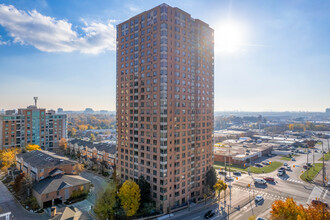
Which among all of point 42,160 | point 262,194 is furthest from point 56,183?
point 262,194

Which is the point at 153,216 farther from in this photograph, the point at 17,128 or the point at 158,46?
the point at 17,128

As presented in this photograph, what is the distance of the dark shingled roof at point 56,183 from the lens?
218 feet

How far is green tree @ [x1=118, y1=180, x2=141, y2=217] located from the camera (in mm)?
55312

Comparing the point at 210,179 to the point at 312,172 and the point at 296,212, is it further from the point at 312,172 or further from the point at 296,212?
the point at 312,172

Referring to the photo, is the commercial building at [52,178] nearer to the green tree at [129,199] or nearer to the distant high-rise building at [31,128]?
the green tree at [129,199]

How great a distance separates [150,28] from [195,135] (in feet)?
130

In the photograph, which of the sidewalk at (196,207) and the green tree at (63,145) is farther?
the green tree at (63,145)

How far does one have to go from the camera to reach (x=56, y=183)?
69.9 metres

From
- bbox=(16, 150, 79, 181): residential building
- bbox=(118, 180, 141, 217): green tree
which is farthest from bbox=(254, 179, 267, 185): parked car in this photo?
bbox=(16, 150, 79, 181): residential building

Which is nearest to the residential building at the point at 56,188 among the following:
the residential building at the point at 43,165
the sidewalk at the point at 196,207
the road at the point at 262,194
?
the residential building at the point at 43,165

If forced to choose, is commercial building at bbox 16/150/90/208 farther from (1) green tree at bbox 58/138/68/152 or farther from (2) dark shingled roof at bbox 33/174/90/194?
(1) green tree at bbox 58/138/68/152

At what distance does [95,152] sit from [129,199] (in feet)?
197

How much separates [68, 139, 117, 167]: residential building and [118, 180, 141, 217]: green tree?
41.4 metres

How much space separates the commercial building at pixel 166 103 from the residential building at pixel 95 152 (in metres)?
27.4
